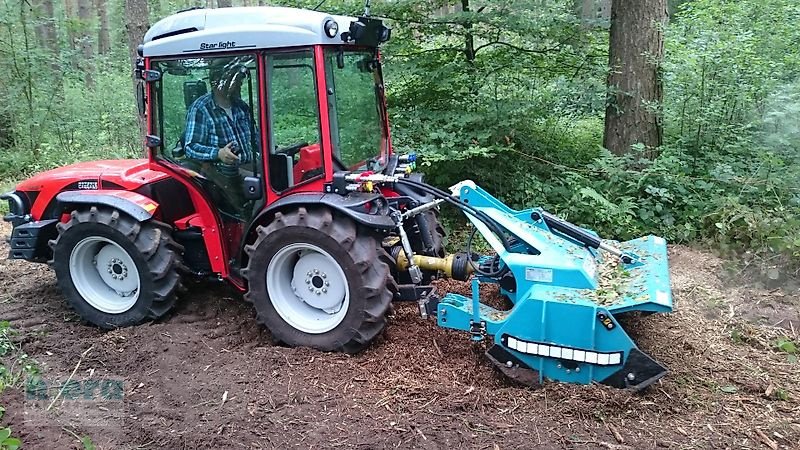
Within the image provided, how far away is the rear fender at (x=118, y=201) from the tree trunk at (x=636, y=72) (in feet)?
15.5

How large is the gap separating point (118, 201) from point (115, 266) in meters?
0.54

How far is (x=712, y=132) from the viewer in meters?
6.71

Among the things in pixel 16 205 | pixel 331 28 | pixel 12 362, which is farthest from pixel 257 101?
pixel 16 205

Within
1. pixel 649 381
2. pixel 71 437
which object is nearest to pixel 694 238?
pixel 649 381

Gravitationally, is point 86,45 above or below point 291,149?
above

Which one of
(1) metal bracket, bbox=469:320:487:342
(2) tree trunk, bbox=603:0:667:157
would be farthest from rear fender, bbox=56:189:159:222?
(2) tree trunk, bbox=603:0:667:157

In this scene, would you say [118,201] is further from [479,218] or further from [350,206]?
[479,218]

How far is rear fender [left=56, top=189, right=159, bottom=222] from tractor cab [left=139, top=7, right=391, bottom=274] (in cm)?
32

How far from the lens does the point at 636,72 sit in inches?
264

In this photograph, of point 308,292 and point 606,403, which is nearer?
point 606,403

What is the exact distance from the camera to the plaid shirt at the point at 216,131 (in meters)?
4.28

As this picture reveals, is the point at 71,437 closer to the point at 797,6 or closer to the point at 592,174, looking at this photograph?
the point at 592,174

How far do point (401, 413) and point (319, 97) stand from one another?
1964mm

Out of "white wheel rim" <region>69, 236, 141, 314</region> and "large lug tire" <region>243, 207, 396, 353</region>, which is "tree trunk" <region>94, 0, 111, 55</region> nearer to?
"white wheel rim" <region>69, 236, 141, 314</region>
